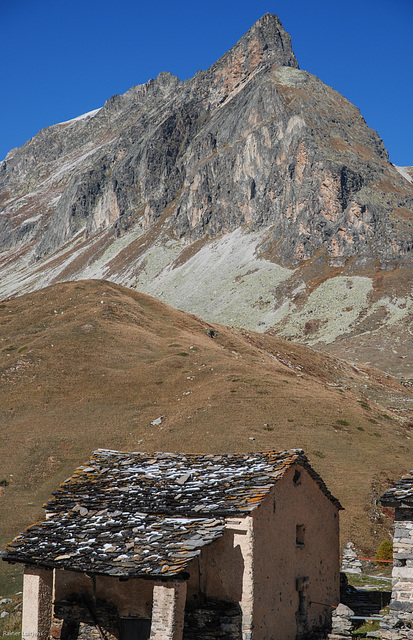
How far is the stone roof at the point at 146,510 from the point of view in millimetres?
16828

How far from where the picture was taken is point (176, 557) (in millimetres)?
16375

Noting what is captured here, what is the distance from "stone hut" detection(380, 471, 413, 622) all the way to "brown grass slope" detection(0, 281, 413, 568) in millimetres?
18415

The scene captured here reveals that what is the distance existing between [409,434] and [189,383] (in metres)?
19.6

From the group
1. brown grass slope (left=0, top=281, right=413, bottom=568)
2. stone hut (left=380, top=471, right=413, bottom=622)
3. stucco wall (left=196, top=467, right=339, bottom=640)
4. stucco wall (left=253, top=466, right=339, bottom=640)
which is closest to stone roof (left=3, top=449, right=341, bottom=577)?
stucco wall (left=196, top=467, right=339, bottom=640)

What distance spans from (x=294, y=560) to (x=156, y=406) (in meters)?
38.6

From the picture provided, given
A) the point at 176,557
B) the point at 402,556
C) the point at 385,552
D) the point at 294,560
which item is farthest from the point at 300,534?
the point at 385,552

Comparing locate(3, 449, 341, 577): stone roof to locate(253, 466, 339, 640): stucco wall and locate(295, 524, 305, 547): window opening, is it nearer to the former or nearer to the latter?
locate(253, 466, 339, 640): stucco wall

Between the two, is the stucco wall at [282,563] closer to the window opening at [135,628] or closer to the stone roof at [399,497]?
the window opening at [135,628]

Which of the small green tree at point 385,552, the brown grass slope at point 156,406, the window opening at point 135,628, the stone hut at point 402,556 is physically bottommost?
the window opening at point 135,628

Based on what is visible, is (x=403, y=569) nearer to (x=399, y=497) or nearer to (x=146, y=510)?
(x=399, y=497)

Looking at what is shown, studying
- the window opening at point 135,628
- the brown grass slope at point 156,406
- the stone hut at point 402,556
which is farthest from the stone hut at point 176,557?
the brown grass slope at point 156,406

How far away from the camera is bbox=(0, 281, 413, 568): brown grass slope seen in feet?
150

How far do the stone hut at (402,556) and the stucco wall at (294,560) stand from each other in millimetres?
3009

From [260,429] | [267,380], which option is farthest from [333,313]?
[260,429]
